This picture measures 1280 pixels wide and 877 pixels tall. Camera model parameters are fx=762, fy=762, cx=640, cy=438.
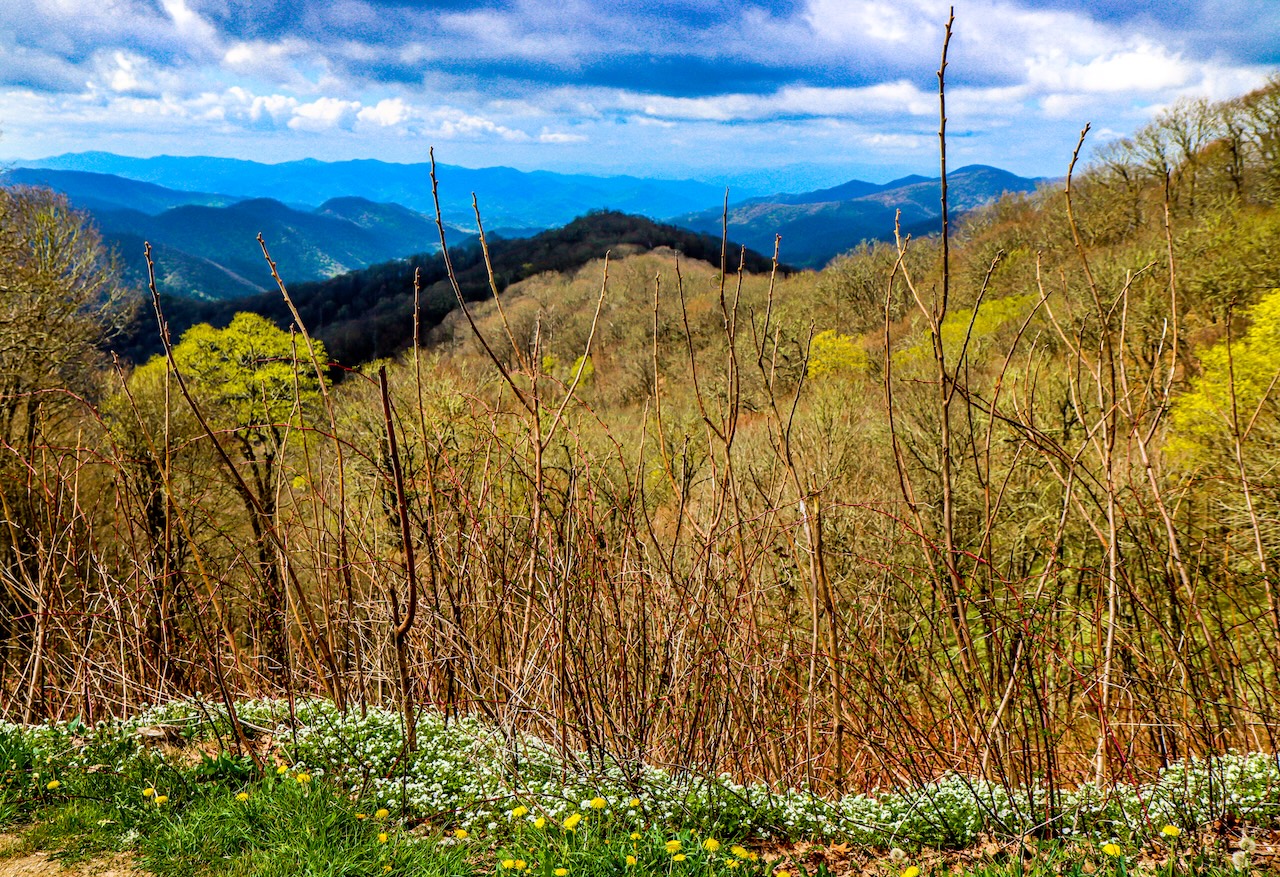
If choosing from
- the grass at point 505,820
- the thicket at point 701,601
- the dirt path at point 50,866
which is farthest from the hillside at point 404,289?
the dirt path at point 50,866

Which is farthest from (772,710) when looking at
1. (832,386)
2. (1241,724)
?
(832,386)

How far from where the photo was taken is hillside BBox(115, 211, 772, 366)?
6919cm

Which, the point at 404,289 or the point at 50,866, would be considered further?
the point at 404,289

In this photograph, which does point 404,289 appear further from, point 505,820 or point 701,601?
point 505,820

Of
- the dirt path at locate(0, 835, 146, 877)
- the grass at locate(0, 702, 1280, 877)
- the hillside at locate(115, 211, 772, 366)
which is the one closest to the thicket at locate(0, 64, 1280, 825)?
the grass at locate(0, 702, 1280, 877)

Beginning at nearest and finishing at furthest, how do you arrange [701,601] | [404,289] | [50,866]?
[50,866] < [701,601] < [404,289]

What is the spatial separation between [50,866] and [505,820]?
162 centimetres

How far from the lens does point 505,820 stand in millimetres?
2801

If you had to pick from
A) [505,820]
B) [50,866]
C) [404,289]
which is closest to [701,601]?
[505,820]

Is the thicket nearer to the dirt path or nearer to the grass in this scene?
the grass

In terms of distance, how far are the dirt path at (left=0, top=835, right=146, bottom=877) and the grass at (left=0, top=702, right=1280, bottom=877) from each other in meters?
0.05

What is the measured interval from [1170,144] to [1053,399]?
1163 inches

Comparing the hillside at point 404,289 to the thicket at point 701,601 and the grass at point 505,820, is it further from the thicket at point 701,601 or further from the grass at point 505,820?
the grass at point 505,820

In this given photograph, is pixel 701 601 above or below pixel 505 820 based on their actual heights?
above
